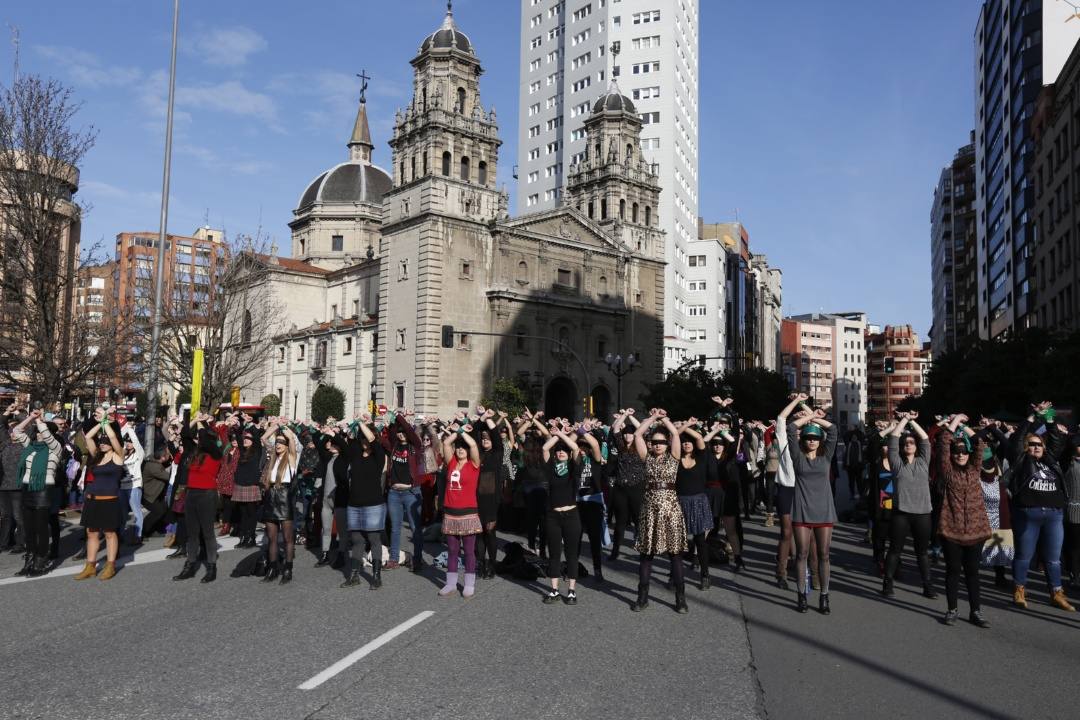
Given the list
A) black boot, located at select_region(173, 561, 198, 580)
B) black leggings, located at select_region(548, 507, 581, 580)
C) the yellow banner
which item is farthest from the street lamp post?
black leggings, located at select_region(548, 507, 581, 580)

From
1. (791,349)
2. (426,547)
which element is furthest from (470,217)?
(791,349)

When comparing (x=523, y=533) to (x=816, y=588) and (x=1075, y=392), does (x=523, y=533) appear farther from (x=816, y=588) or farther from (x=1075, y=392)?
(x=1075, y=392)

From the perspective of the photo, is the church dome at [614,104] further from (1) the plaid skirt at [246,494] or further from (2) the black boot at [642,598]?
(2) the black boot at [642,598]

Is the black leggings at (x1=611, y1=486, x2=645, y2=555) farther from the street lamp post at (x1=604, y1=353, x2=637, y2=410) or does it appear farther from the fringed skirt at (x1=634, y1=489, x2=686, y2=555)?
the street lamp post at (x1=604, y1=353, x2=637, y2=410)

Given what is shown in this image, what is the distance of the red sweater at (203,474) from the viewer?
10773mm

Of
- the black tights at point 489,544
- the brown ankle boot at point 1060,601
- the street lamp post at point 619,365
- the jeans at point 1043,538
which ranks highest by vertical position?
the street lamp post at point 619,365

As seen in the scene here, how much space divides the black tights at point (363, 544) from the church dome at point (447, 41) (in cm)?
4769

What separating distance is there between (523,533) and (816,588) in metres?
7.05

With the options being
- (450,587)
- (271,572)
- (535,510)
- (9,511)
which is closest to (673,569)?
(450,587)

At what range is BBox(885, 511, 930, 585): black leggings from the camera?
966 centimetres

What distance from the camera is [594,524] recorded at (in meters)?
11.7

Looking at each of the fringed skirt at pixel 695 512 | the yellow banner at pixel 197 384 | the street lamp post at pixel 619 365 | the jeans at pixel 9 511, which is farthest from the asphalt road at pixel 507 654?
the street lamp post at pixel 619 365

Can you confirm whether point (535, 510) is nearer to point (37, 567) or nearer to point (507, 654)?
point (507, 654)

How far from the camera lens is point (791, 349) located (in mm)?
171875
